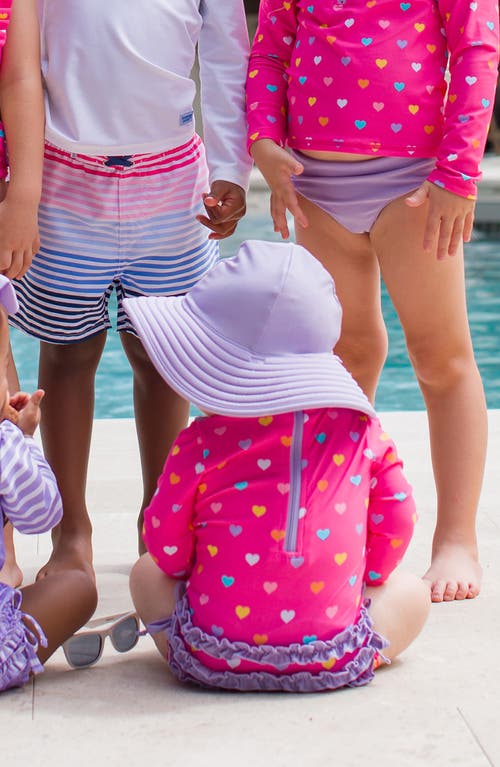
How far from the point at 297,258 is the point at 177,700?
2.45 feet

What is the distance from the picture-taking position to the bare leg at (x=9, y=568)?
2.34 m

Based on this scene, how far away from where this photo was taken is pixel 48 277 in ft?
7.72

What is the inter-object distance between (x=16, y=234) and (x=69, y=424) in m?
0.48

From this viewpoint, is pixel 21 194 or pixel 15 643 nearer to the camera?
pixel 15 643

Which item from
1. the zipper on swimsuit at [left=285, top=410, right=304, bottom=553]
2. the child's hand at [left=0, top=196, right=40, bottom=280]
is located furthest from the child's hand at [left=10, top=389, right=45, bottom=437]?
the zipper on swimsuit at [left=285, top=410, right=304, bottom=553]

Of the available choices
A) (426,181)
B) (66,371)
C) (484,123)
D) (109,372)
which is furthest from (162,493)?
(109,372)

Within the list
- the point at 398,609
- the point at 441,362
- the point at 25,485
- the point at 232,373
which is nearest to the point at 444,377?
the point at 441,362

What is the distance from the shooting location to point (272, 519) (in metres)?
1.80

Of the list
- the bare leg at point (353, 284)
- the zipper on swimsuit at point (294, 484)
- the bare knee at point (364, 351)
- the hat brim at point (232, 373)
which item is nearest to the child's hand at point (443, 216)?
the bare leg at point (353, 284)

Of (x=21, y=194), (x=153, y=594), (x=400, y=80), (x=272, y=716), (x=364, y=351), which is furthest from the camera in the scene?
(x=364, y=351)

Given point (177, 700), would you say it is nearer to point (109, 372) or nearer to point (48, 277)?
point (48, 277)

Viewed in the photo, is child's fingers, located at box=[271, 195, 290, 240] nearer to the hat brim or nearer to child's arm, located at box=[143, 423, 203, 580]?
the hat brim

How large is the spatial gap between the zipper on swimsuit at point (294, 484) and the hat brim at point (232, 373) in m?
0.07

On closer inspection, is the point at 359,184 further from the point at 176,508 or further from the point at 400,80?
the point at 176,508
